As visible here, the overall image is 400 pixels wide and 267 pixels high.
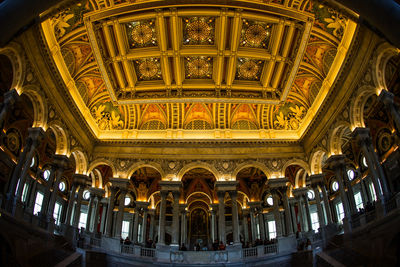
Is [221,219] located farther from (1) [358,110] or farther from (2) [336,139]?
(1) [358,110]

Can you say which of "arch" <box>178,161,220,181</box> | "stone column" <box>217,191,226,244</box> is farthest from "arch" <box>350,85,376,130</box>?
"stone column" <box>217,191,226,244</box>

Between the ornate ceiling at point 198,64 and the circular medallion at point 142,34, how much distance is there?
0.18ft

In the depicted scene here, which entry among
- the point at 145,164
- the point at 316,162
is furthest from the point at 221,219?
the point at 316,162

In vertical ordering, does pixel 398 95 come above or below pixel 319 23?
below

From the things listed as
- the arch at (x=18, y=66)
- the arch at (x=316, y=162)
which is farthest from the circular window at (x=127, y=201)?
the arch at (x=18, y=66)

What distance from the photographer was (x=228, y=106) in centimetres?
2106

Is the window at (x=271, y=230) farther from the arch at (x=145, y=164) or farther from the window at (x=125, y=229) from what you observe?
the window at (x=125, y=229)

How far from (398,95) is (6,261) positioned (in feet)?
61.0

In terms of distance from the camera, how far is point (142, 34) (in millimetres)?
16766

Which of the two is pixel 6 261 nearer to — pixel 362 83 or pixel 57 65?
pixel 57 65

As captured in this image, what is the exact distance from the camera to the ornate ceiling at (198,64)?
15016mm

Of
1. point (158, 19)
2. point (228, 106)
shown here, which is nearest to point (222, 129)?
point (228, 106)

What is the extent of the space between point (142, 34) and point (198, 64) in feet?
12.6

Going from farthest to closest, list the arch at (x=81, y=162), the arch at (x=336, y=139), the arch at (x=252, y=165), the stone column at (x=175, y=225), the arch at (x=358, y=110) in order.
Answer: the arch at (x=252, y=165), the arch at (x=81, y=162), the stone column at (x=175, y=225), the arch at (x=336, y=139), the arch at (x=358, y=110)
